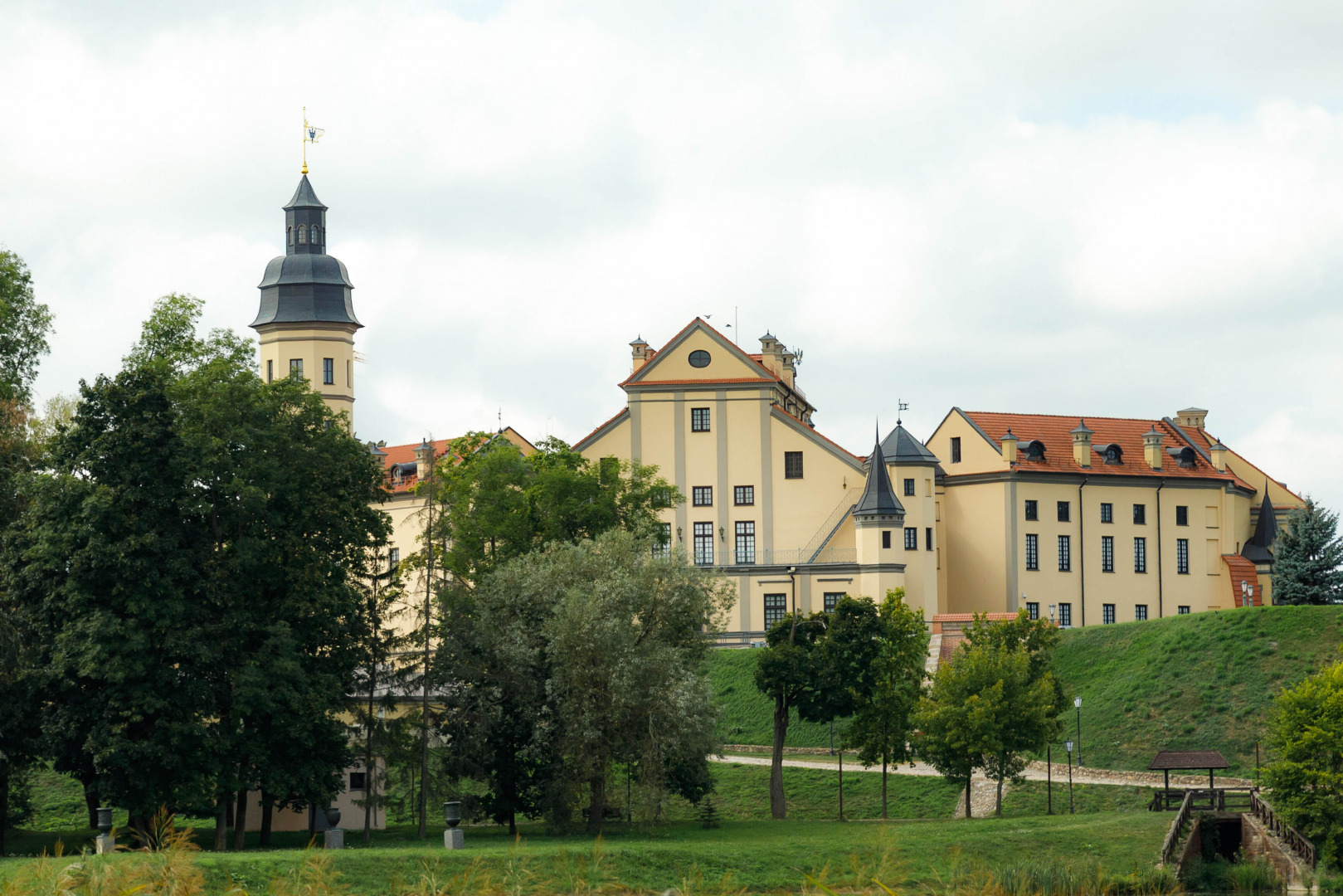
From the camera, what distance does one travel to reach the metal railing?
37188mm

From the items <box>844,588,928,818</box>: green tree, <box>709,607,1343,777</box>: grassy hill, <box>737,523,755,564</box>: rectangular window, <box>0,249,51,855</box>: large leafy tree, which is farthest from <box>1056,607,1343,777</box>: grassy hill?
<box>0,249,51,855</box>: large leafy tree

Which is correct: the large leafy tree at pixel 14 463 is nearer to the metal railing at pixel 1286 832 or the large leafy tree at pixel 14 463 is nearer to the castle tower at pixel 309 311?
the metal railing at pixel 1286 832

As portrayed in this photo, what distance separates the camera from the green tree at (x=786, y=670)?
45781mm

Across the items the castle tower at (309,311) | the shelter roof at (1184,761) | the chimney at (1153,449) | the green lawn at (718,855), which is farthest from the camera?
the castle tower at (309,311)

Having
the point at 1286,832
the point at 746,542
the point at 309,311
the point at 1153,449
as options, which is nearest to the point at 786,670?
the point at 1286,832

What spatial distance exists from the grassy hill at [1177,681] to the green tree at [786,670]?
114 inches

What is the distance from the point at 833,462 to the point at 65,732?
42.6 metres

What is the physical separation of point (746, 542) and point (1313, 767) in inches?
1439

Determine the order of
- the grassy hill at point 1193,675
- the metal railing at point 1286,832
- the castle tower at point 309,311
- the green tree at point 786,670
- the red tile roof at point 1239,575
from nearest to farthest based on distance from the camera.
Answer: the metal railing at point 1286,832
the green tree at point 786,670
the grassy hill at point 1193,675
the red tile roof at point 1239,575
the castle tower at point 309,311

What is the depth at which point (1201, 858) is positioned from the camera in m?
38.7

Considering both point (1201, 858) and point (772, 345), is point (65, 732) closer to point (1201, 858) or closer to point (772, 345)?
point (1201, 858)

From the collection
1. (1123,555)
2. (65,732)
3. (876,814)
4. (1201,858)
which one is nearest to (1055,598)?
(1123,555)

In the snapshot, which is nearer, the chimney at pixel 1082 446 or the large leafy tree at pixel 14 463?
the large leafy tree at pixel 14 463

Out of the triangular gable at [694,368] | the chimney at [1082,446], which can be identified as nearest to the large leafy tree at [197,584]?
the triangular gable at [694,368]
